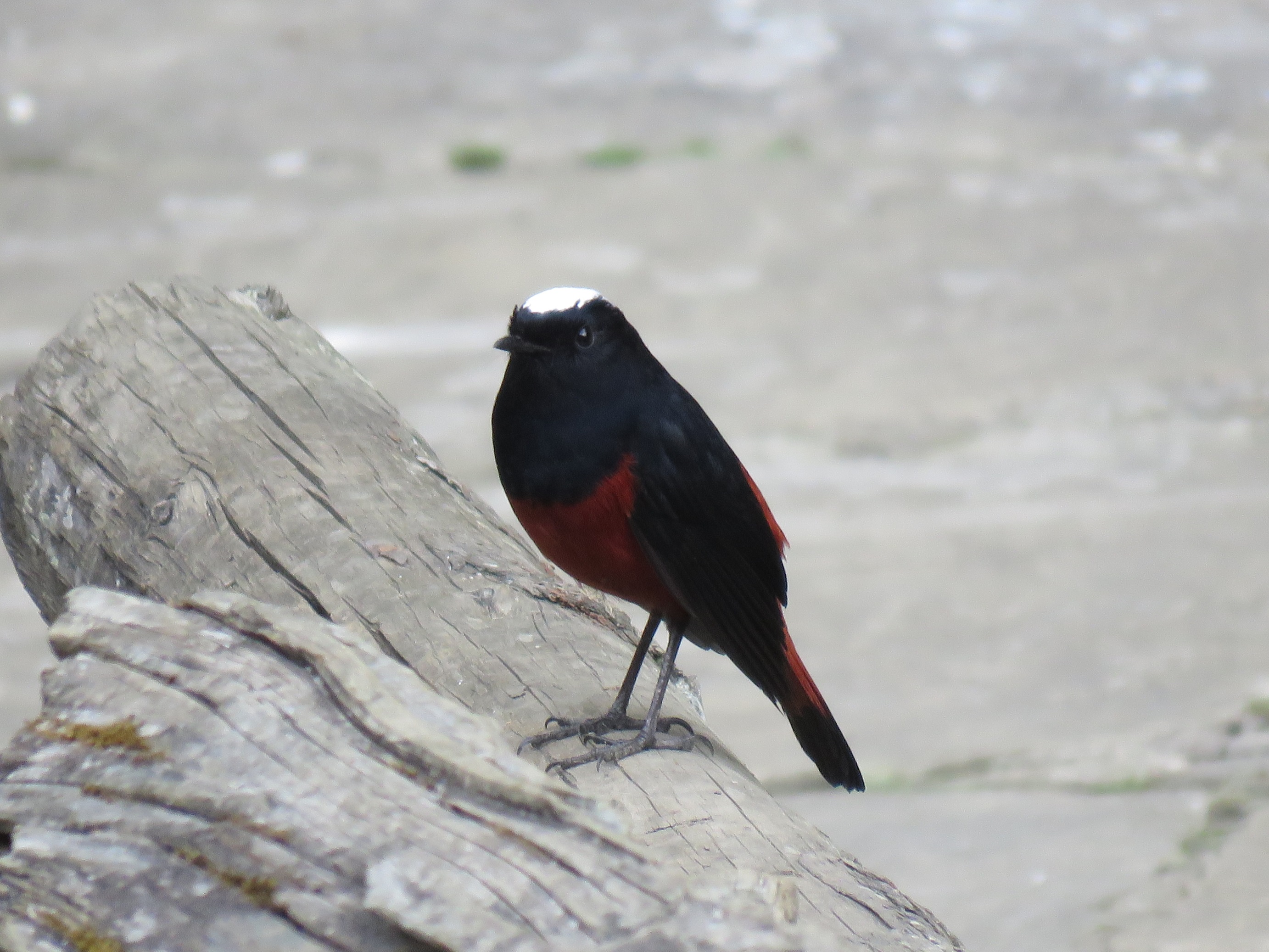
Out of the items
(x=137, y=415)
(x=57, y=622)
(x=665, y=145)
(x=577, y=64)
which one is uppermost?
(x=577, y=64)

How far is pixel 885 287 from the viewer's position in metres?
8.01

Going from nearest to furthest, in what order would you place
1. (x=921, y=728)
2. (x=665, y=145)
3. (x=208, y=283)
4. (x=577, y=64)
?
1. (x=208, y=283)
2. (x=921, y=728)
3. (x=665, y=145)
4. (x=577, y=64)

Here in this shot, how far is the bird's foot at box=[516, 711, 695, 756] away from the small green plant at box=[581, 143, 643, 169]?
745 centimetres

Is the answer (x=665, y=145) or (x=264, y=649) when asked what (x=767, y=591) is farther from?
(x=665, y=145)

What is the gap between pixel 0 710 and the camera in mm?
4574

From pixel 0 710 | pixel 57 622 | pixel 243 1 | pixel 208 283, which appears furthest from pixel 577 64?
pixel 57 622

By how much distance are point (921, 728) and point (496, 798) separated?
323 cm

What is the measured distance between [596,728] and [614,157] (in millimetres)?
7676

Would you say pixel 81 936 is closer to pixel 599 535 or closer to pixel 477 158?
pixel 599 535

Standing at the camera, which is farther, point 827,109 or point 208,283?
point 827,109

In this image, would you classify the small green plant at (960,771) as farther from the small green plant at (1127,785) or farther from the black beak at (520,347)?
the black beak at (520,347)

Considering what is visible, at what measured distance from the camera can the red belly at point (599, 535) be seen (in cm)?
232

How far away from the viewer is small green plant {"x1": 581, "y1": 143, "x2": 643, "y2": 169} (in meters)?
9.45

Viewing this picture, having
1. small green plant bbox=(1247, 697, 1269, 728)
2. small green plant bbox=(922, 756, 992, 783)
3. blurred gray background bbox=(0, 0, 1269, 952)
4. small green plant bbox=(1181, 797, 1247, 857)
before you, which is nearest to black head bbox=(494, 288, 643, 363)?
blurred gray background bbox=(0, 0, 1269, 952)
